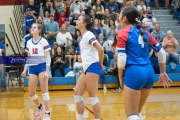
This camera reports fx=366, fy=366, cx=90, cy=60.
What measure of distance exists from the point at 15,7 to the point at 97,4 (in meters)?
Answer: 3.76

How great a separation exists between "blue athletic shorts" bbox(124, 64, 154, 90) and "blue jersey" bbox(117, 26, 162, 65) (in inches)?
2.7

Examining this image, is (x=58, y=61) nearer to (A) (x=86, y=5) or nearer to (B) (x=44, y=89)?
(A) (x=86, y=5)

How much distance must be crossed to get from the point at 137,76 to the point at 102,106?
514 centimetres

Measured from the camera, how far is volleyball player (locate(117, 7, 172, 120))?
4656mm

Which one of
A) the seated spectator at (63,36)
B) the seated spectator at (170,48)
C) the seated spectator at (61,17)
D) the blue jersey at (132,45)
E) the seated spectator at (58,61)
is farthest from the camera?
the seated spectator at (61,17)

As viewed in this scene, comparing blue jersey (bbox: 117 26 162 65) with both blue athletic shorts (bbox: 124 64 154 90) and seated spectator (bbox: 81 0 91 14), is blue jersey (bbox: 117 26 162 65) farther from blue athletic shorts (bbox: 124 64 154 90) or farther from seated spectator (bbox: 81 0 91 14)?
seated spectator (bbox: 81 0 91 14)

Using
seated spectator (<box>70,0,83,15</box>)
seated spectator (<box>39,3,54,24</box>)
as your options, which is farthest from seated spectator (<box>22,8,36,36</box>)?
seated spectator (<box>70,0,83,15</box>)

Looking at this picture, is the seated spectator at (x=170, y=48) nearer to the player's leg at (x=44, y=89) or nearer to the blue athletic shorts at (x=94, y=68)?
the player's leg at (x=44, y=89)

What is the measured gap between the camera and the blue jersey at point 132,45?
15.3ft

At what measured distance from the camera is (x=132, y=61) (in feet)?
15.5

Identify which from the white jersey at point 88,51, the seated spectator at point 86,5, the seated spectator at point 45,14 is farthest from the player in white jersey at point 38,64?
the seated spectator at point 86,5

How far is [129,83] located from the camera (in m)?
4.70

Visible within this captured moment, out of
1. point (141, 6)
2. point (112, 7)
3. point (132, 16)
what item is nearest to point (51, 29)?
point (112, 7)

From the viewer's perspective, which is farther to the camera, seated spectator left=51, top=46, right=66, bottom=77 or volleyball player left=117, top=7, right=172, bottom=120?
seated spectator left=51, top=46, right=66, bottom=77
